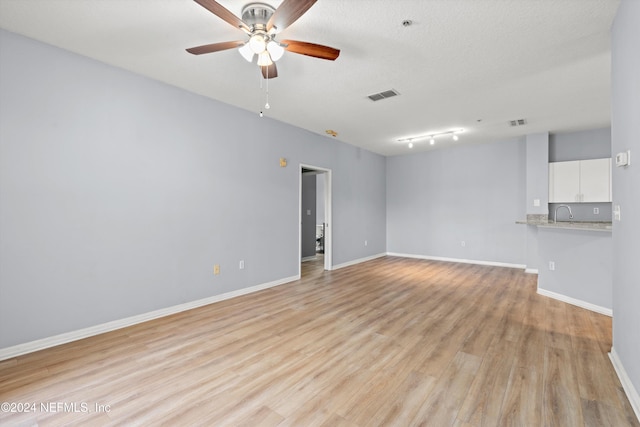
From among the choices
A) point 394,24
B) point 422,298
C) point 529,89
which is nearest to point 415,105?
point 529,89

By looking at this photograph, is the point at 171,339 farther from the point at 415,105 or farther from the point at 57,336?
the point at 415,105

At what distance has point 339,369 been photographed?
2314mm

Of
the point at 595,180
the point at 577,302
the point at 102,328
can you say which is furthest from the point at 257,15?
the point at 595,180

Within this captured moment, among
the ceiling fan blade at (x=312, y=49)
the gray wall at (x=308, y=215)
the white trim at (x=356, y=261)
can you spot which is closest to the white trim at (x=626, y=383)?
the ceiling fan blade at (x=312, y=49)

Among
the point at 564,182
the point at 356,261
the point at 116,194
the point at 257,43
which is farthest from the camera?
the point at 356,261

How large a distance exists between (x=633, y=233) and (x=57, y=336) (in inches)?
182

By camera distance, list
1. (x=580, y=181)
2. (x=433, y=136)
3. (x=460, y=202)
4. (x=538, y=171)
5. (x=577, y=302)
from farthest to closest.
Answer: (x=460, y=202) → (x=433, y=136) → (x=538, y=171) → (x=580, y=181) → (x=577, y=302)

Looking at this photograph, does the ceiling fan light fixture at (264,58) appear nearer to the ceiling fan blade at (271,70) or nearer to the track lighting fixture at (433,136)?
the ceiling fan blade at (271,70)

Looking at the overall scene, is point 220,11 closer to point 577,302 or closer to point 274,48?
point 274,48

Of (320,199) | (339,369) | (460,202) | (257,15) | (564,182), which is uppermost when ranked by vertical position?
(257,15)

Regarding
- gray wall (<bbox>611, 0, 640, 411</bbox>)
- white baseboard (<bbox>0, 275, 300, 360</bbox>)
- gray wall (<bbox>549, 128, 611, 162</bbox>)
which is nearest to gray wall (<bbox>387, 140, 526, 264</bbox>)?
gray wall (<bbox>549, 128, 611, 162</bbox>)

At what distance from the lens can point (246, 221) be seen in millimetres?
4430

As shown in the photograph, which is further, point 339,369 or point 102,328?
point 102,328

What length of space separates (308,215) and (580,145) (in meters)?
5.78
